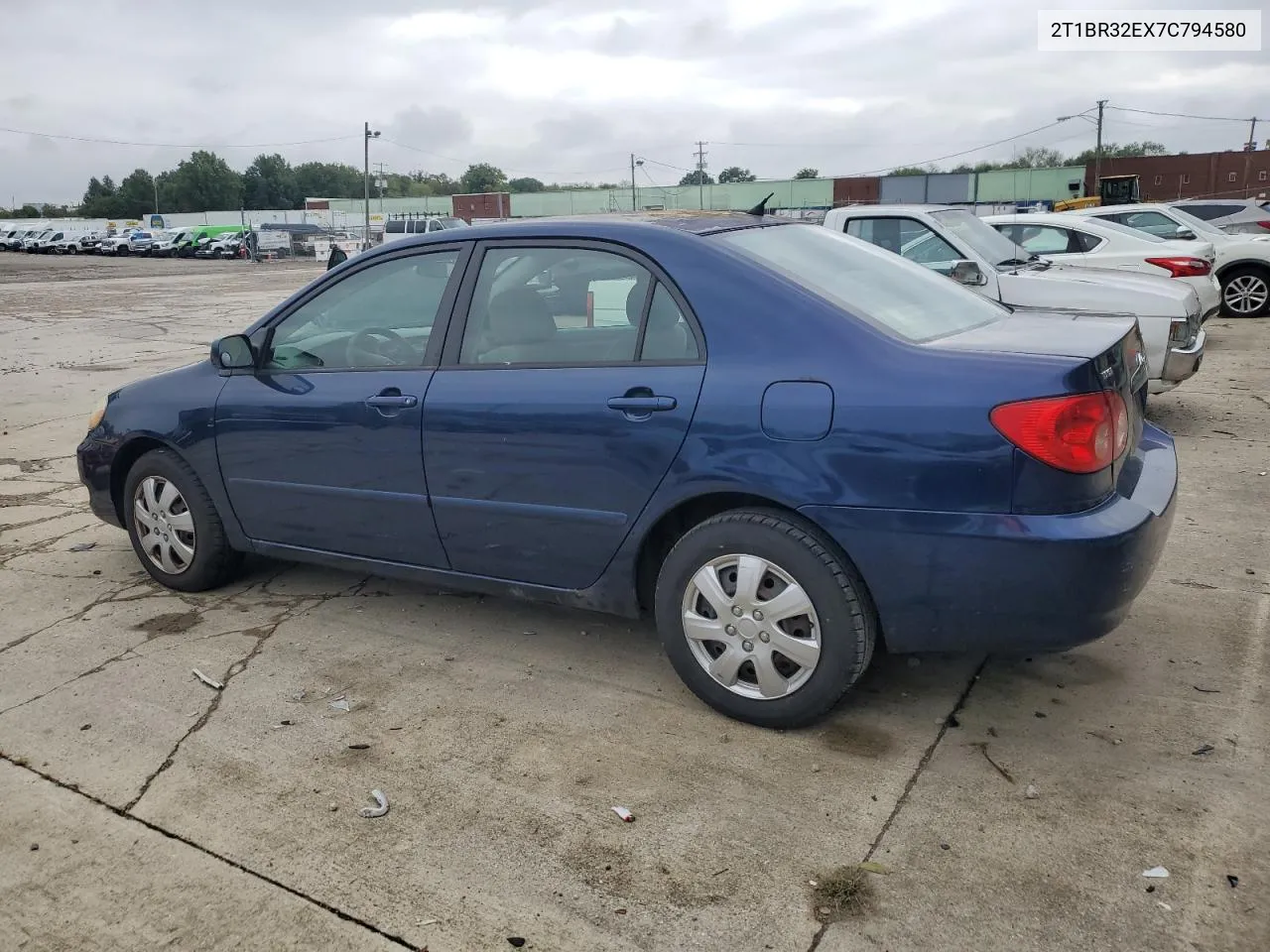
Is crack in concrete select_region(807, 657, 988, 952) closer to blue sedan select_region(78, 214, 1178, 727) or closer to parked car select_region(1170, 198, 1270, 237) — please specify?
blue sedan select_region(78, 214, 1178, 727)

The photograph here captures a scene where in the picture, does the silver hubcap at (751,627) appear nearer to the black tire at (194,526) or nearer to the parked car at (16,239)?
the black tire at (194,526)

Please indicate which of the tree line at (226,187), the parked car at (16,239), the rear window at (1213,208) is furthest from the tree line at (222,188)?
the rear window at (1213,208)

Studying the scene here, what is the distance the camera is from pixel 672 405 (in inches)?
131

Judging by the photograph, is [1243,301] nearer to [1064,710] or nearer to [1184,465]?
[1184,465]

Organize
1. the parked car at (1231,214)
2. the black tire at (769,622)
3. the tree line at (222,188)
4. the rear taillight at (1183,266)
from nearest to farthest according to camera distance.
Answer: the black tire at (769,622) → the rear taillight at (1183,266) → the parked car at (1231,214) → the tree line at (222,188)

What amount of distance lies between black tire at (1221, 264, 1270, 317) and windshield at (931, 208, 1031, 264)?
24.6 feet

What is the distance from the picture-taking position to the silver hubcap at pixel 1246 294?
14.8 m

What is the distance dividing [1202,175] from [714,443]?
73964 millimetres

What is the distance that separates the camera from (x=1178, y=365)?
7.32 m

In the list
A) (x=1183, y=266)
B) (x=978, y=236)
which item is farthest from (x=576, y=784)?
(x=1183, y=266)

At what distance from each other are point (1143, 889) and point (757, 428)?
5.14 ft

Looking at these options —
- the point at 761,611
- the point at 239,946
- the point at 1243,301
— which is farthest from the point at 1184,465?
the point at 1243,301

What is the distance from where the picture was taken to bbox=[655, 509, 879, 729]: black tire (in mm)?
3143

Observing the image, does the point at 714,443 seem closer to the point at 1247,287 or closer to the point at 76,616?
the point at 76,616
